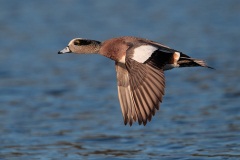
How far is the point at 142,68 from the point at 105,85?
4.54 metres

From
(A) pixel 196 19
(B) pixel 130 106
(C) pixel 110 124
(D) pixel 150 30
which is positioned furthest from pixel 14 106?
(A) pixel 196 19

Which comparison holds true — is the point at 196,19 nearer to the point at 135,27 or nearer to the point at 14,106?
the point at 135,27

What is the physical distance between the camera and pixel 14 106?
10086 millimetres

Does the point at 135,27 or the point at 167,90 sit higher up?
the point at 135,27

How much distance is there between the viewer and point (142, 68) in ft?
21.2

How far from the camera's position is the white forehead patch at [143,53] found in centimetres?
644

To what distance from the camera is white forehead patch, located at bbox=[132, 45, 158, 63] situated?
6.44 meters

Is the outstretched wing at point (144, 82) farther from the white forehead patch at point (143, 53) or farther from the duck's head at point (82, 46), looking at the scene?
the duck's head at point (82, 46)

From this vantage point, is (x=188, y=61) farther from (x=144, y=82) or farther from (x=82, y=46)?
(x=82, y=46)

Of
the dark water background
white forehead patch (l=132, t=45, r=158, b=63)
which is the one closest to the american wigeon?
white forehead patch (l=132, t=45, r=158, b=63)

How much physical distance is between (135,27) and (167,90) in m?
3.91

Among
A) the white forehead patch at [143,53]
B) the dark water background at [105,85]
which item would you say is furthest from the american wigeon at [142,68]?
the dark water background at [105,85]

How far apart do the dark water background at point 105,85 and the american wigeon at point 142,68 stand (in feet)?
2.91

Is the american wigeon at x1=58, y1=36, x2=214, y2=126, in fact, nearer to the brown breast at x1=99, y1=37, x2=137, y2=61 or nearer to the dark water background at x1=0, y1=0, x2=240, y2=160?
the brown breast at x1=99, y1=37, x2=137, y2=61
